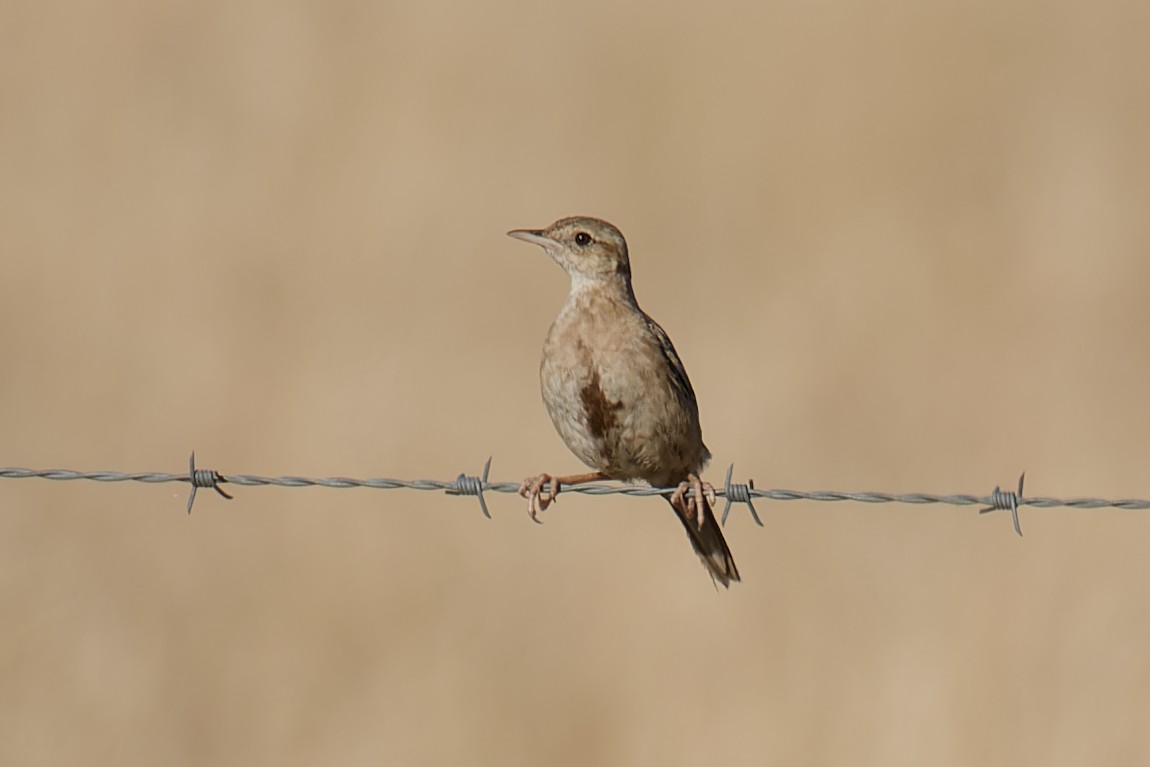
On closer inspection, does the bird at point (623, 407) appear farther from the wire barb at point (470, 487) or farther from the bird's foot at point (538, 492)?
the wire barb at point (470, 487)

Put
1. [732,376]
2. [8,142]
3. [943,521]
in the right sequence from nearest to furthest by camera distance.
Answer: [943,521]
[732,376]
[8,142]

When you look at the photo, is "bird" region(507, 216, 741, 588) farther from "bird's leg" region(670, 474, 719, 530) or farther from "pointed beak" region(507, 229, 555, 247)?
"pointed beak" region(507, 229, 555, 247)

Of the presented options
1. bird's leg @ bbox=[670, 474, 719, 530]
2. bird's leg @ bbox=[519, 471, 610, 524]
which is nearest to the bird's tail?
bird's leg @ bbox=[670, 474, 719, 530]

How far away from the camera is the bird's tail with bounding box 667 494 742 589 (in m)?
8.56

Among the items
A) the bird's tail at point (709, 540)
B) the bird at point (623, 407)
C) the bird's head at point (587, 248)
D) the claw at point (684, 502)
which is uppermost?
the bird's head at point (587, 248)

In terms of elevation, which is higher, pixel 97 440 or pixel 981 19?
pixel 981 19

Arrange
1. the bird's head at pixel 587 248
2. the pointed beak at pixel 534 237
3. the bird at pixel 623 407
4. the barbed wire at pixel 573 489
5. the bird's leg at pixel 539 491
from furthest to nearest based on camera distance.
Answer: the pointed beak at pixel 534 237, the bird's head at pixel 587 248, the bird at pixel 623 407, the bird's leg at pixel 539 491, the barbed wire at pixel 573 489

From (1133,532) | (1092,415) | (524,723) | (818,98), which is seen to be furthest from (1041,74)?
(524,723)

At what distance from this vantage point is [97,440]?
1198 centimetres

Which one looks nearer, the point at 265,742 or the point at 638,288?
the point at 265,742

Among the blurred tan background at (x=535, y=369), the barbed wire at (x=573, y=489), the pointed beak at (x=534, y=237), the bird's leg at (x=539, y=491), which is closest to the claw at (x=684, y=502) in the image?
the bird's leg at (x=539, y=491)

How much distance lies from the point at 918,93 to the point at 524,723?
513 centimetres

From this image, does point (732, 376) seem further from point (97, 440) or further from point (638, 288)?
point (97, 440)

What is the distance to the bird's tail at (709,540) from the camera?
28.1 feet
